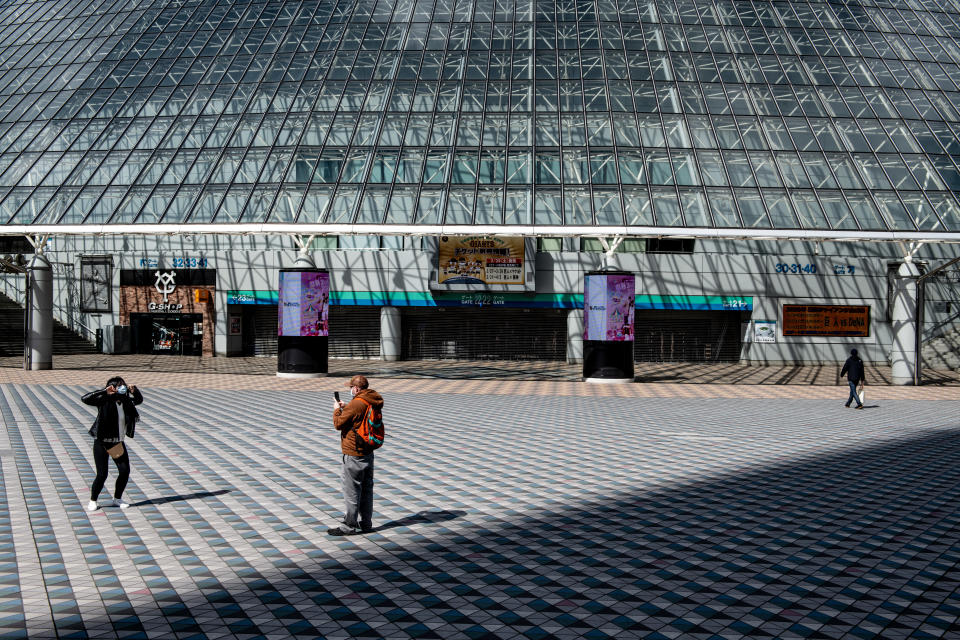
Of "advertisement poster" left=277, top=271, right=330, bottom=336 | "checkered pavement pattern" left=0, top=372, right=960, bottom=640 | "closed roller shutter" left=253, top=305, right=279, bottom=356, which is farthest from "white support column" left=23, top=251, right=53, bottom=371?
"checkered pavement pattern" left=0, top=372, right=960, bottom=640

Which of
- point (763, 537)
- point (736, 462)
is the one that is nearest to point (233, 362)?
point (736, 462)

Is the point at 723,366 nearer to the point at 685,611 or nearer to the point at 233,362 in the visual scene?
the point at 233,362

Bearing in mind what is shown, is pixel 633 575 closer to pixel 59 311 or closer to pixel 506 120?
pixel 506 120

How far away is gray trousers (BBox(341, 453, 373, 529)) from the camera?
12750mm

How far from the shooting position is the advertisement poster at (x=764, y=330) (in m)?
50.0

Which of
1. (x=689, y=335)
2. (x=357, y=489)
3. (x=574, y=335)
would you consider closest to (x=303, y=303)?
(x=574, y=335)

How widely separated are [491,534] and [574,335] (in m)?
37.7

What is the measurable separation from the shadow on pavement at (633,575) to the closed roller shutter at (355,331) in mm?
36861

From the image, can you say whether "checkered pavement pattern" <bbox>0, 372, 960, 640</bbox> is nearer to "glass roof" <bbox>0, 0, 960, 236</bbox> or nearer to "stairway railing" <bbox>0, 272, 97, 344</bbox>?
"glass roof" <bbox>0, 0, 960, 236</bbox>

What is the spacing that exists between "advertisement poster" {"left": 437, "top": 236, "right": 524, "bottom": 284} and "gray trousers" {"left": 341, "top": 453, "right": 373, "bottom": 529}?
36.2m

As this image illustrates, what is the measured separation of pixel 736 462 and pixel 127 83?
44061 millimetres

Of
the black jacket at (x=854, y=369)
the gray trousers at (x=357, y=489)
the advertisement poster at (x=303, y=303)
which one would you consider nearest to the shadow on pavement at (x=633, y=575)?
the gray trousers at (x=357, y=489)

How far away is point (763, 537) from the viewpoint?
13148mm

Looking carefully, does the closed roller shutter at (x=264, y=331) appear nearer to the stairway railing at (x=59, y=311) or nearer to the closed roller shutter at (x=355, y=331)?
the closed roller shutter at (x=355, y=331)
